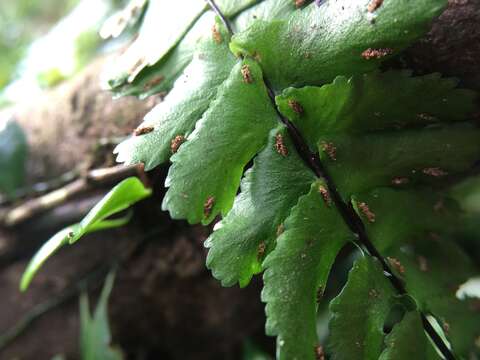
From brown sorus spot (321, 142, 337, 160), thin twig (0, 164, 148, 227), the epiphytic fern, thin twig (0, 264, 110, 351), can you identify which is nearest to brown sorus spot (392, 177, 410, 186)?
the epiphytic fern

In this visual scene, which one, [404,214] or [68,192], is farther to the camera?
[68,192]

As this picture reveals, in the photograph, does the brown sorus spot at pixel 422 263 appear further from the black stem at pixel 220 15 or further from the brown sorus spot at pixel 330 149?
the black stem at pixel 220 15

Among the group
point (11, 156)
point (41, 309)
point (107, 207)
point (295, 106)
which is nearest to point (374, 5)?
point (295, 106)

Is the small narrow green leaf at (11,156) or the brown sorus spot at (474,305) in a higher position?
the small narrow green leaf at (11,156)

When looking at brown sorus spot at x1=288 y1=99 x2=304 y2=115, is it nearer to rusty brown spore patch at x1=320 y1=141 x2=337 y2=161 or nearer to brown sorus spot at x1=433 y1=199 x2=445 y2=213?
rusty brown spore patch at x1=320 y1=141 x2=337 y2=161

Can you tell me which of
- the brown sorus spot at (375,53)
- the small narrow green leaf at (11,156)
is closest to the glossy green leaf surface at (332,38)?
the brown sorus spot at (375,53)

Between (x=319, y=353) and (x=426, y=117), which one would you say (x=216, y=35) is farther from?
(x=319, y=353)
